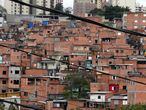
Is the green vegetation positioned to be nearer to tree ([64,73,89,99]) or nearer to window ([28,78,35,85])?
window ([28,78,35,85])

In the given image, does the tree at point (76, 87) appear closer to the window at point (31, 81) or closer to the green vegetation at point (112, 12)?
the window at point (31, 81)

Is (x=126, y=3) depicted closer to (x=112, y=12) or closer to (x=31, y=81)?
(x=112, y=12)

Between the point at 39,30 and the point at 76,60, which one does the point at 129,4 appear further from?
the point at 76,60

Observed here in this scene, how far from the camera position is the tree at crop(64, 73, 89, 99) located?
618 inches

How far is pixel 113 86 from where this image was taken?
1650 cm

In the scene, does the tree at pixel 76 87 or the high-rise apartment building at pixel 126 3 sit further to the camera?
the high-rise apartment building at pixel 126 3

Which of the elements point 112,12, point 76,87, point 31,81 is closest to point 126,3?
point 112,12

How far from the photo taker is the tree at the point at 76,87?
15.7 metres

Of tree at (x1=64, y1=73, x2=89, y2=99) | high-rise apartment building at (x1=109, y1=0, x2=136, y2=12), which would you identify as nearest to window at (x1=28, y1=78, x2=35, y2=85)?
tree at (x1=64, y1=73, x2=89, y2=99)

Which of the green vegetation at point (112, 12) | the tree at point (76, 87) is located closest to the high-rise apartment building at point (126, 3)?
the green vegetation at point (112, 12)

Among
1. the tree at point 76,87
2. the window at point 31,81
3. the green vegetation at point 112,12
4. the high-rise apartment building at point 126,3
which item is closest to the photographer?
the tree at point 76,87

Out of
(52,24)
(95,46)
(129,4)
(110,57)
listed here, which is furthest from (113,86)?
(129,4)

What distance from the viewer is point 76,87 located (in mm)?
15922

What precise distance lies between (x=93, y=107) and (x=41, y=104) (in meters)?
1.23
